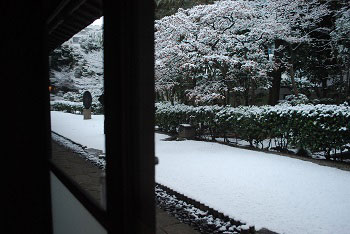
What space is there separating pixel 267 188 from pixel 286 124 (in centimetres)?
291

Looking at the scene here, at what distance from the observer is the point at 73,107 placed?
23.4 m

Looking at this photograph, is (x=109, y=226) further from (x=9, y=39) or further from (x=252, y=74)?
(x=252, y=74)

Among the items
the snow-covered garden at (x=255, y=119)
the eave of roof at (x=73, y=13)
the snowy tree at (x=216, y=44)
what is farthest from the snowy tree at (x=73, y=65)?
the eave of roof at (x=73, y=13)

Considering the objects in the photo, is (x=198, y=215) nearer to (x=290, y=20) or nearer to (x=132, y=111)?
(x=132, y=111)

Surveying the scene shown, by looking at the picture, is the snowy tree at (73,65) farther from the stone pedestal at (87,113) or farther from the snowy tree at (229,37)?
the snowy tree at (229,37)

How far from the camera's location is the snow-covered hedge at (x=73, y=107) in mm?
22045

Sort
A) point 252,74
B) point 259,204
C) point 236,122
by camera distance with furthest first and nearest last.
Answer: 1. point 252,74
2. point 236,122
3. point 259,204

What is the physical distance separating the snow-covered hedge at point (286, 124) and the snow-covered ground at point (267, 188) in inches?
26.3

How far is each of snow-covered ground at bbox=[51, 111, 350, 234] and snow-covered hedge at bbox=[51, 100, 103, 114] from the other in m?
16.6

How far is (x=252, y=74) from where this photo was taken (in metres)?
9.59

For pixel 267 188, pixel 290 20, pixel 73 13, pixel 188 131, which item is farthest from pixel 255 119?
pixel 73 13

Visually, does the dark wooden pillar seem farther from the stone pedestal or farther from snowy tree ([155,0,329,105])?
the stone pedestal

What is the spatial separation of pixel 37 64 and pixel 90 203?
102 cm

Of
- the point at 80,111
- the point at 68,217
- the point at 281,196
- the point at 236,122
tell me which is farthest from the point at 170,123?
the point at 80,111
